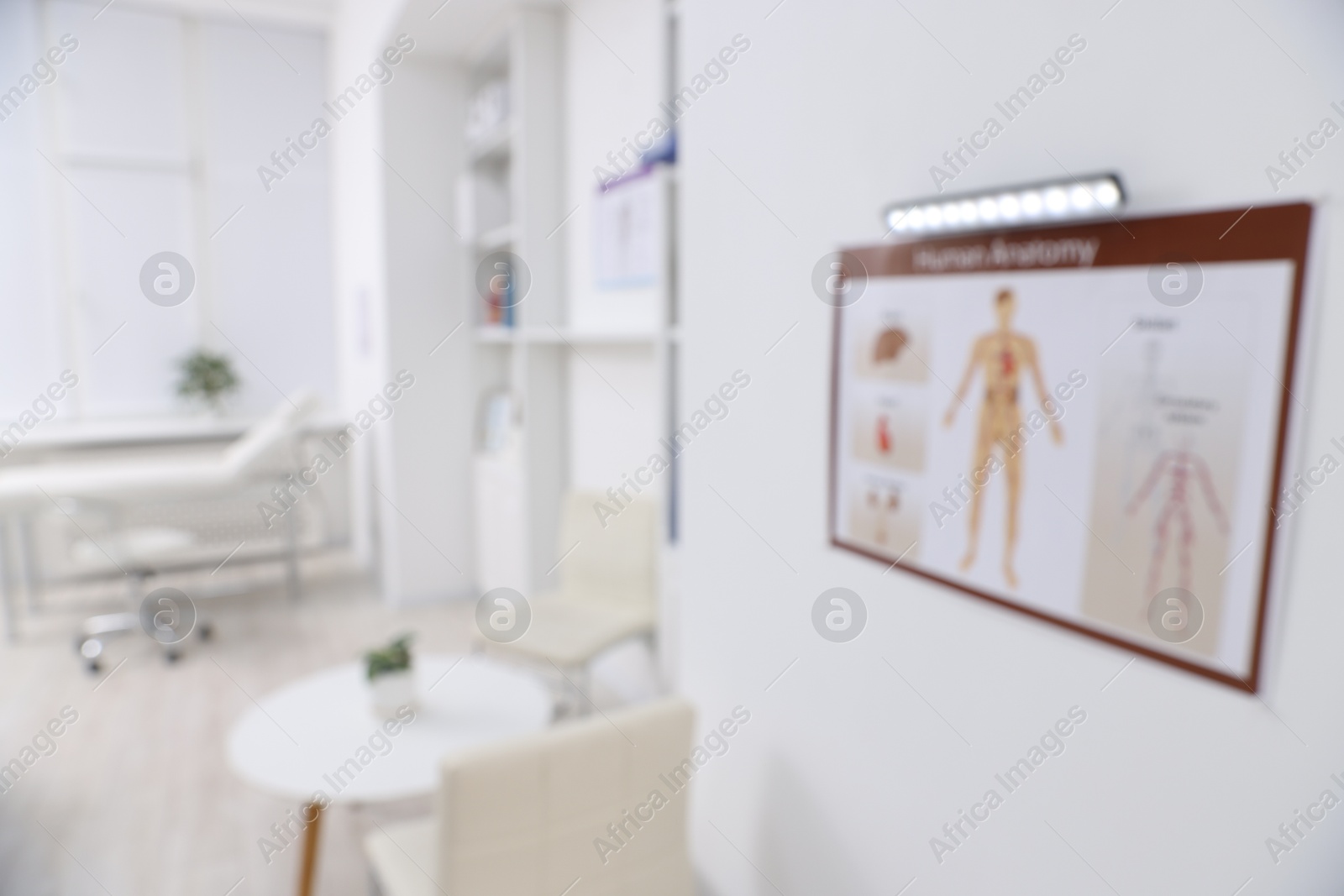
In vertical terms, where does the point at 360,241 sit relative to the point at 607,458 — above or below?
above

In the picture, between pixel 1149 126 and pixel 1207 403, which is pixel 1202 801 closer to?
pixel 1207 403

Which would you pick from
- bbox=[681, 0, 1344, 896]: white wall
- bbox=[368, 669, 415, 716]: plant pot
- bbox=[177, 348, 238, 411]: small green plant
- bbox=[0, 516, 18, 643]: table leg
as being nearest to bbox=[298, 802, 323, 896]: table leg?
bbox=[368, 669, 415, 716]: plant pot

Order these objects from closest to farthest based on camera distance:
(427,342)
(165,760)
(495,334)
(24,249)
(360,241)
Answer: (165,760)
(495,334)
(427,342)
(360,241)
(24,249)

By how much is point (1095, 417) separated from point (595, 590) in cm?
263

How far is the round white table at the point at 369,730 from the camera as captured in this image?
212cm

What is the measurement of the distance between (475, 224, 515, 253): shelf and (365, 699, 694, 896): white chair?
3.09 metres

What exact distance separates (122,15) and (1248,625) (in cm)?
705

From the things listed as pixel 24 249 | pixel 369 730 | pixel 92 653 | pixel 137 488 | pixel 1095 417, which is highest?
pixel 24 249

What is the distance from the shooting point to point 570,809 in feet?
5.34

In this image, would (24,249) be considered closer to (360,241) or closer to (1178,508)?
(360,241)

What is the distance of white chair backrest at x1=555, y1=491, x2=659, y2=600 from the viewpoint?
11.0ft

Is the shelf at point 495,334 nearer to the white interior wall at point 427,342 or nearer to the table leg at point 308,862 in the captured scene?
the white interior wall at point 427,342

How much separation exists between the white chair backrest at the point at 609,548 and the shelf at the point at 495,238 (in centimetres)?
153

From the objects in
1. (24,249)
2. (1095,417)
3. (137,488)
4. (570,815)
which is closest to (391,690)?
(570,815)
